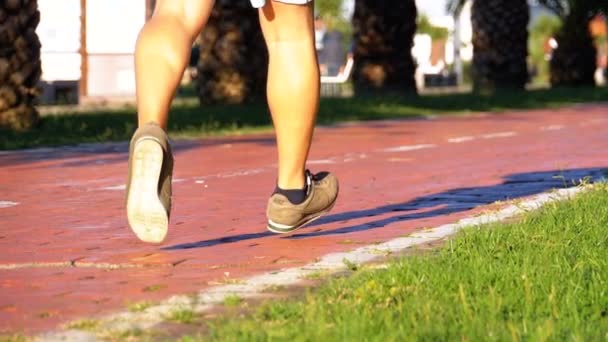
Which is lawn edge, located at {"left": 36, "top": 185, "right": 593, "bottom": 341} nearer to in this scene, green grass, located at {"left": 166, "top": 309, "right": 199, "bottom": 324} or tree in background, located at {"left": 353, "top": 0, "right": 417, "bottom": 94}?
green grass, located at {"left": 166, "top": 309, "right": 199, "bottom": 324}

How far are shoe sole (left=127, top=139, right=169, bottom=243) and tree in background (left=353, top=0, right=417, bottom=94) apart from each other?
2143 cm

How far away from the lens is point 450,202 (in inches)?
358

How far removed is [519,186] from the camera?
33.1 feet

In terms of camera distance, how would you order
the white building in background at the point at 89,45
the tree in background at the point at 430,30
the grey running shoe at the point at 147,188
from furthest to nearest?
the tree in background at the point at 430,30 < the white building in background at the point at 89,45 < the grey running shoe at the point at 147,188

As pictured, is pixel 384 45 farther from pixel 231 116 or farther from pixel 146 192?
pixel 146 192

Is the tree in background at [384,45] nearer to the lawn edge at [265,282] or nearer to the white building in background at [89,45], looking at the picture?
the white building in background at [89,45]

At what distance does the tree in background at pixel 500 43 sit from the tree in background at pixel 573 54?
4675mm

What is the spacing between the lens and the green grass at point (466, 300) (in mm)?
4719

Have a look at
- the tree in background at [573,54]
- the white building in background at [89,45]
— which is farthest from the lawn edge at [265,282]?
the tree in background at [573,54]

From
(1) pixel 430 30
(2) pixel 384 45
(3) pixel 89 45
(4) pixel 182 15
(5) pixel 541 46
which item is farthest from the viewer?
(5) pixel 541 46

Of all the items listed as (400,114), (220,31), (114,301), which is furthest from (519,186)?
(220,31)

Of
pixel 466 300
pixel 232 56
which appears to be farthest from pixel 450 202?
pixel 232 56

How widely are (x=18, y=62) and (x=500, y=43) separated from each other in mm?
18502

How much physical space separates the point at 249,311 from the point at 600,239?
204 cm
